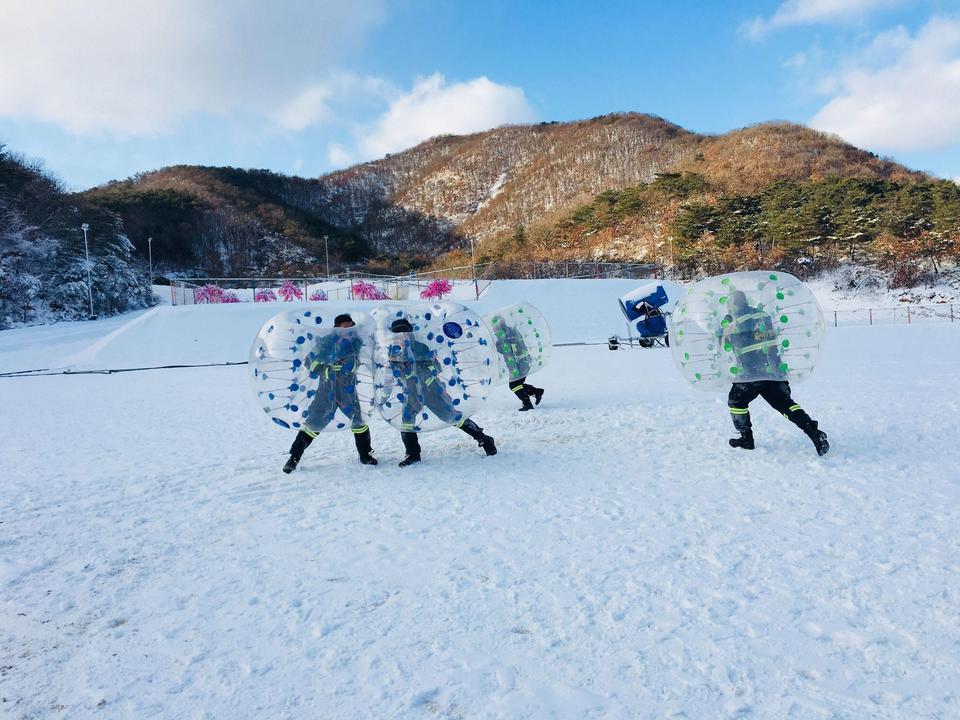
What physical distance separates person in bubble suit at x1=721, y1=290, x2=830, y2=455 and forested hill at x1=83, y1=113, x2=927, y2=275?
151 ft

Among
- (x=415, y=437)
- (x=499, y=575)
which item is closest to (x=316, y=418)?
(x=415, y=437)

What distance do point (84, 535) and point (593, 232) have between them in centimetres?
5497

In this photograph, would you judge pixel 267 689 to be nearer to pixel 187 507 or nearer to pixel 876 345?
pixel 187 507

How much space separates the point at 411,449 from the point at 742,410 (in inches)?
135

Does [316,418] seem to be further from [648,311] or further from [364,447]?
[648,311]

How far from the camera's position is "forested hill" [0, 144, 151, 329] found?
108ft

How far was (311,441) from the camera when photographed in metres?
6.03

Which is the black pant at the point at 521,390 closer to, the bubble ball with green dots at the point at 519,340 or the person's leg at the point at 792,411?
the bubble ball with green dots at the point at 519,340

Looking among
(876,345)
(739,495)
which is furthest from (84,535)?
(876,345)

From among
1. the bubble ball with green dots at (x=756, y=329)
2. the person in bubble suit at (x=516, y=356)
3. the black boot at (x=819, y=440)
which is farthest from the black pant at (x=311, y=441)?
the black boot at (x=819, y=440)

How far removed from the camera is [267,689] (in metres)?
2.51

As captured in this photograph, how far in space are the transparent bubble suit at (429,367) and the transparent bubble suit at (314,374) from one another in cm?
19

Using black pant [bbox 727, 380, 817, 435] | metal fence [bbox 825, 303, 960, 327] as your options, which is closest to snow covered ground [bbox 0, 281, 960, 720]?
black pant [bbox 727, 380, 817, 435]

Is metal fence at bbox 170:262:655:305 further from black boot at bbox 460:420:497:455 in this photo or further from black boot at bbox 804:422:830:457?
black boot at bbox 804:422:830:457
